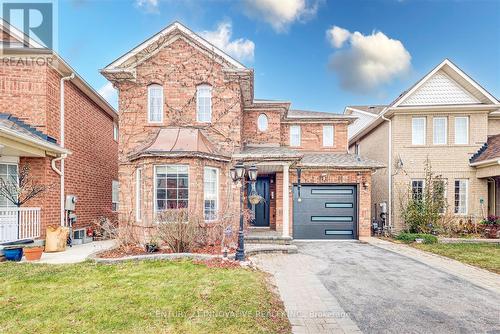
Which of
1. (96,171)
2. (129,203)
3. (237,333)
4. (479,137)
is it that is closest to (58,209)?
(129,203)

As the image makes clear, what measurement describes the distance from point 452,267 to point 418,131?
7831 millimetres

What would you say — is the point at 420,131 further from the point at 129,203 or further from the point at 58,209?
the point at 58,209

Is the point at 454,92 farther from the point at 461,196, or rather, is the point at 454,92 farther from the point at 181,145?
the point at 181,145

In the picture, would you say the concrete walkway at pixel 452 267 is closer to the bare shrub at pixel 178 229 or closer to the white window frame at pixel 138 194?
the bare shrub at pixel 178 229

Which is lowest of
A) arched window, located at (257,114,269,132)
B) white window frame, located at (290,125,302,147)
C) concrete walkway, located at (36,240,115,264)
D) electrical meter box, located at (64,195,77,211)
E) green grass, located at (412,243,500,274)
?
green grass, located at (412,243,500,274)

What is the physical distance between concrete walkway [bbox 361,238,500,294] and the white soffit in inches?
275

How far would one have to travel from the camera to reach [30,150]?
8570 millimetres

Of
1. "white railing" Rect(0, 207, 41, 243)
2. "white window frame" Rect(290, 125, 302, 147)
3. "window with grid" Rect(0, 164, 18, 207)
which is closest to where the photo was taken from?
"white railing" Rect(0, 207, 41, 243)

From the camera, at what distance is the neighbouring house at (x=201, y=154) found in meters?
9.67

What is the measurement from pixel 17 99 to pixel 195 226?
7.25 m

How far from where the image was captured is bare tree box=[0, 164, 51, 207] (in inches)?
331

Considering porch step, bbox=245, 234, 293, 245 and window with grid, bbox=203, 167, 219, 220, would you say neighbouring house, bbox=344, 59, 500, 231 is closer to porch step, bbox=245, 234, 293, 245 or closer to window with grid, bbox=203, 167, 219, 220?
porch step, bbox=245, 234, 293, 245

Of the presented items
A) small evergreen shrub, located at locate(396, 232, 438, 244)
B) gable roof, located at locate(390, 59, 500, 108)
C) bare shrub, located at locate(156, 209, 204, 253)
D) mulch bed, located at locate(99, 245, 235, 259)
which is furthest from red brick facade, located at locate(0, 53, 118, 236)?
gable roof, located at locate(390, 59, 500, 108)

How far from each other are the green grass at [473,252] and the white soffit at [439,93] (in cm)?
654
